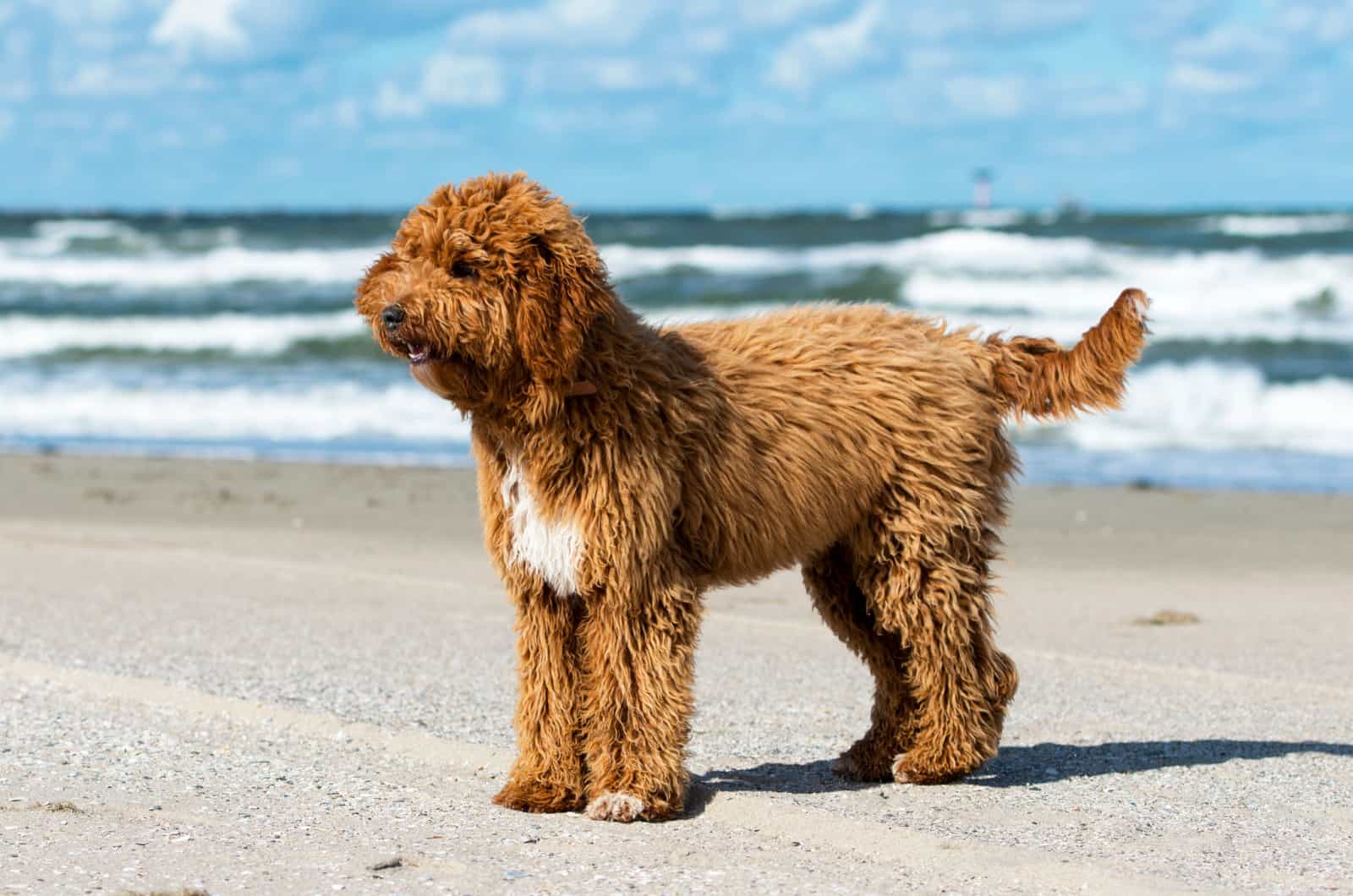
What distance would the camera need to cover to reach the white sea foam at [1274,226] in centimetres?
4122

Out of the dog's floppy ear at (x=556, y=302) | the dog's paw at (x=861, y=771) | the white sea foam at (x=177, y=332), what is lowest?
the dog's paw at (x=861, y=771)

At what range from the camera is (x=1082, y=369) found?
606 cm

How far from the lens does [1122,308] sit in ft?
19.9

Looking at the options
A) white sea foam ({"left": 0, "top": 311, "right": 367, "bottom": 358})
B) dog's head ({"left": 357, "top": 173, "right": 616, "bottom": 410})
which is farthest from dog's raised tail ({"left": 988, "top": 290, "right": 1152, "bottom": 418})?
white sea foam ({"left": 0, "top": 311, "right": 367, "bottom": 358})

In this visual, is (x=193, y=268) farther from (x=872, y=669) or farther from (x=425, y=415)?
(x=872, y=669)

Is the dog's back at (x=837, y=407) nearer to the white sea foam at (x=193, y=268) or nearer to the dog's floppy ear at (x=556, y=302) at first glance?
the dog's floppy ear at (x=556, y=302)

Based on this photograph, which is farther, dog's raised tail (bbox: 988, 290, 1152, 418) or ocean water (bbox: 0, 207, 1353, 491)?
ocean water (bbox: 0, 207, 1353, 491)

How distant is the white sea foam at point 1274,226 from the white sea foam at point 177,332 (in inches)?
864

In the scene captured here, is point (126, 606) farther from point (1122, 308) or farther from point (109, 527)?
A: point (1122, 308)

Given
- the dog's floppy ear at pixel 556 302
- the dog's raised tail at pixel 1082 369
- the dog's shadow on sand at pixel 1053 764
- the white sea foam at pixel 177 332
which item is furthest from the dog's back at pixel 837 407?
the white sea foam at pixel 177 332

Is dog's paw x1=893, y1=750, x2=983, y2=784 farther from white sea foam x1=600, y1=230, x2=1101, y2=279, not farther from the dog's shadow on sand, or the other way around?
white sea foam x1=600, y1=230, x2=1101, y2=279

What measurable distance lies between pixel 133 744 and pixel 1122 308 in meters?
4.01

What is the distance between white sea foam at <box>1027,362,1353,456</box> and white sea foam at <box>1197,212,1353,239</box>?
19.0 m

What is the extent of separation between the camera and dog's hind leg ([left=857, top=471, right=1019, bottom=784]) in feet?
18.9
